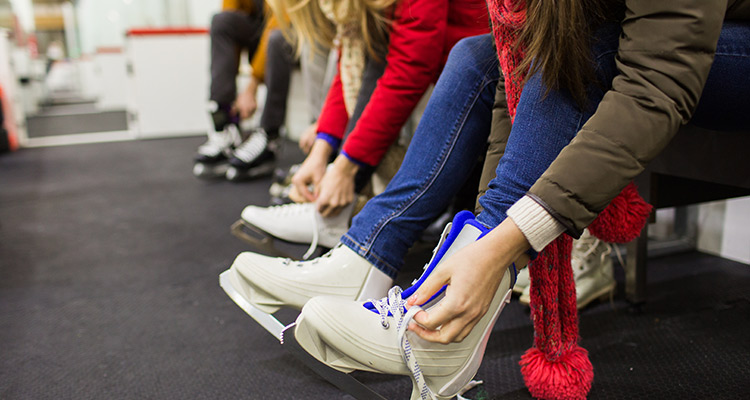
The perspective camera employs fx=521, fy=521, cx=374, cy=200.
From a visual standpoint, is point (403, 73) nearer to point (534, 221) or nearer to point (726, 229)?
point (534, 221)

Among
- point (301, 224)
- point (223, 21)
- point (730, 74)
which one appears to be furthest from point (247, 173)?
point (730, 74)

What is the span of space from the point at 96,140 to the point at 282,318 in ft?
10.2

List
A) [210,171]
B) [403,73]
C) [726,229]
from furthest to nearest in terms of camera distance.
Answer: [210,171]
[726,229]
[403,73]

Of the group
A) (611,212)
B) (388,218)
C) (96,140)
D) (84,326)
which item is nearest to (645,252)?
(611,212)

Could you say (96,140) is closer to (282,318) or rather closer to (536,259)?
(282,318)

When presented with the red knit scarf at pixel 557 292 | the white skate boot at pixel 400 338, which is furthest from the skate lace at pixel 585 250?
the white skate boot at pixel 400 338

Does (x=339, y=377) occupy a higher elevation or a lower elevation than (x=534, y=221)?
lower

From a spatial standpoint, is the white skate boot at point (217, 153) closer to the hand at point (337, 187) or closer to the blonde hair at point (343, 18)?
the blonde hair at point (343, 18)

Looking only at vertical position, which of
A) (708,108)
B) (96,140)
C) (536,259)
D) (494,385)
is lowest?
(96,140)

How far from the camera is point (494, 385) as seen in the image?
1.96ft

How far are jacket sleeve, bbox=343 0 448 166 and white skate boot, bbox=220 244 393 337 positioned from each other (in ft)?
0.64

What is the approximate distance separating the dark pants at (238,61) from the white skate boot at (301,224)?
43.2 inches

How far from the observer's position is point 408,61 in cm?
72

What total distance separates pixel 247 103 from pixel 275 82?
17cm
